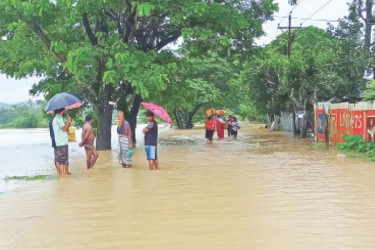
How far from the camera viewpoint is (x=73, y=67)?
16.2 meters

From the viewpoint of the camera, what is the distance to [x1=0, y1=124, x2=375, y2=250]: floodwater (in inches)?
218

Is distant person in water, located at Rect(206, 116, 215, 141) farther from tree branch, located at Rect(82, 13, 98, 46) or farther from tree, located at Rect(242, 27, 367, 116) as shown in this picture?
tree branch, located at Rect(82, 13, 98, 46)

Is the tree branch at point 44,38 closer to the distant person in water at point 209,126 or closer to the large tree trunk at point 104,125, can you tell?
the large tree trunk at point 104,125

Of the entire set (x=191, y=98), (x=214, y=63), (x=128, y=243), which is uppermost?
(x=214, y=63)

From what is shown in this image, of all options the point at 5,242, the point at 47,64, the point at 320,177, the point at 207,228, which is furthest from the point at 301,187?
the point at 47,64

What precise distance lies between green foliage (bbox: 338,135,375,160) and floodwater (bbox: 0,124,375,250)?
2.69 meters

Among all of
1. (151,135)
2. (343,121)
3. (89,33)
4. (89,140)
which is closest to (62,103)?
(89,140)

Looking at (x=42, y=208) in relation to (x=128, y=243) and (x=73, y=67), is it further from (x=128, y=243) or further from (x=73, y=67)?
(x=73, y=67)

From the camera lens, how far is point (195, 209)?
7281 millimetres

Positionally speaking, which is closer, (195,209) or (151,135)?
(195,209)

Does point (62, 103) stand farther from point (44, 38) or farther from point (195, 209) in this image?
point (44, 38)

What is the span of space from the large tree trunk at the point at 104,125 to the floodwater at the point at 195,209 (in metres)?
7.34

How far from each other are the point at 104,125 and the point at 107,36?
3.72 metres

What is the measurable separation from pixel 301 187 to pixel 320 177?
5.49 ft
